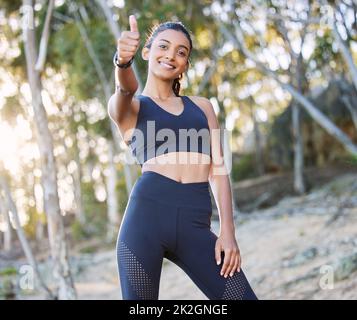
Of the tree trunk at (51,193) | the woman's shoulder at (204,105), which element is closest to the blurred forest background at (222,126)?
the tree trunk at (51,193)

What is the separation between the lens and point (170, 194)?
6.98 ft

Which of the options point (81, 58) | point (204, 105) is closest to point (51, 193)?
point (204, 105)

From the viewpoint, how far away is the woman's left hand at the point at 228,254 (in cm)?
208

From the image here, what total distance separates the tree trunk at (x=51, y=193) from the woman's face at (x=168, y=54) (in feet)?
14.4

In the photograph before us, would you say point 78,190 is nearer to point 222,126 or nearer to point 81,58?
point 81,58

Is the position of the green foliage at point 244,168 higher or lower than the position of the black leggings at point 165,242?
lower

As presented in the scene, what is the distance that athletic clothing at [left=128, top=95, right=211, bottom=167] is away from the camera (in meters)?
2.19

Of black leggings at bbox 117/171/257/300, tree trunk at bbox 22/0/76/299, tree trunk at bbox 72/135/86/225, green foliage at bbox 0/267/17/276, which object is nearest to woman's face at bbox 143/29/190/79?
black leggings at bbox 117/171/257/300

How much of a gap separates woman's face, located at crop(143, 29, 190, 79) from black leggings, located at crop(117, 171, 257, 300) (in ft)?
1.39

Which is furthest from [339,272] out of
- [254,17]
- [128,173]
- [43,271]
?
[128,173]

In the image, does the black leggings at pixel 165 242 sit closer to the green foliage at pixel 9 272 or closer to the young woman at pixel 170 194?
the young woman at pixel 170 194

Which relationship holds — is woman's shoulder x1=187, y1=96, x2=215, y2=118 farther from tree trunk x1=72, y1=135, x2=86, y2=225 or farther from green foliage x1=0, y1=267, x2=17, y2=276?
tree trunk x1=72, y1=135, x2=86, y2=225

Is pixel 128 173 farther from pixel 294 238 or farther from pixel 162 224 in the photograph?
pixel 162 224
